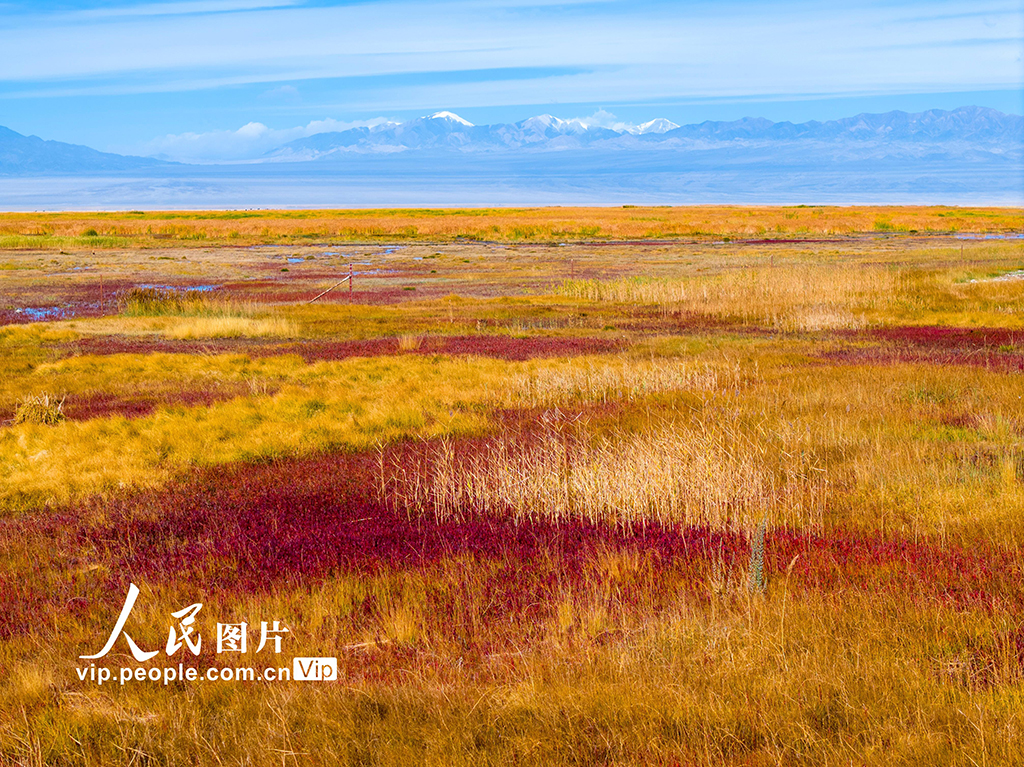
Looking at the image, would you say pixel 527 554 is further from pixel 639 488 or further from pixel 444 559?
pixel 639 488

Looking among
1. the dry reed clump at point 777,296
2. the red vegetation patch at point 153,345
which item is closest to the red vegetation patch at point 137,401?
the red vegetation patch at point 153,345

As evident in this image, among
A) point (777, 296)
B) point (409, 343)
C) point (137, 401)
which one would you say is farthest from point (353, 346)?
point (777, 296)

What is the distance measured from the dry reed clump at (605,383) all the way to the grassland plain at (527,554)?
0.14 m

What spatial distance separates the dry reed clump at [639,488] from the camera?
842 centimetres

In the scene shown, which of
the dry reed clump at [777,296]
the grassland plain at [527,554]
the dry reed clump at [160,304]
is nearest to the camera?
the grassland plain at [527,554]

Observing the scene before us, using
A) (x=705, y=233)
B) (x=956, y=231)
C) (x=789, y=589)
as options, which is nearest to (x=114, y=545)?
(x=789, y=589)

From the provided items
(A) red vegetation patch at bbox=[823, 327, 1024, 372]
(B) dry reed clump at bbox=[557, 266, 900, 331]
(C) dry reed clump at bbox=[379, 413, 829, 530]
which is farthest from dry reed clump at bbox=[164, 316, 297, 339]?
(C) dry reed clump at bbox=[379, 413, 829, 530]

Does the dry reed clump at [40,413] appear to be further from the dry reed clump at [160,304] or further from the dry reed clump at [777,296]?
the dry reed clump at [777,296]

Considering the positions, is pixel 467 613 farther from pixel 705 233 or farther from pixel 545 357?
pixel 705 233

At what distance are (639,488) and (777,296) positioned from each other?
2508cm

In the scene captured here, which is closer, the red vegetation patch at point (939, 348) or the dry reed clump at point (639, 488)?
the dry reed clump at point (639, 488)

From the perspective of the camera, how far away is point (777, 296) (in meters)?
32.2

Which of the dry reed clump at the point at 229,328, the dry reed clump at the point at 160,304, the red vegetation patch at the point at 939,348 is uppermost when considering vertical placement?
the dry reed clump at the point at 160,304

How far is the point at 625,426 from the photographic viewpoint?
13.1 metres
